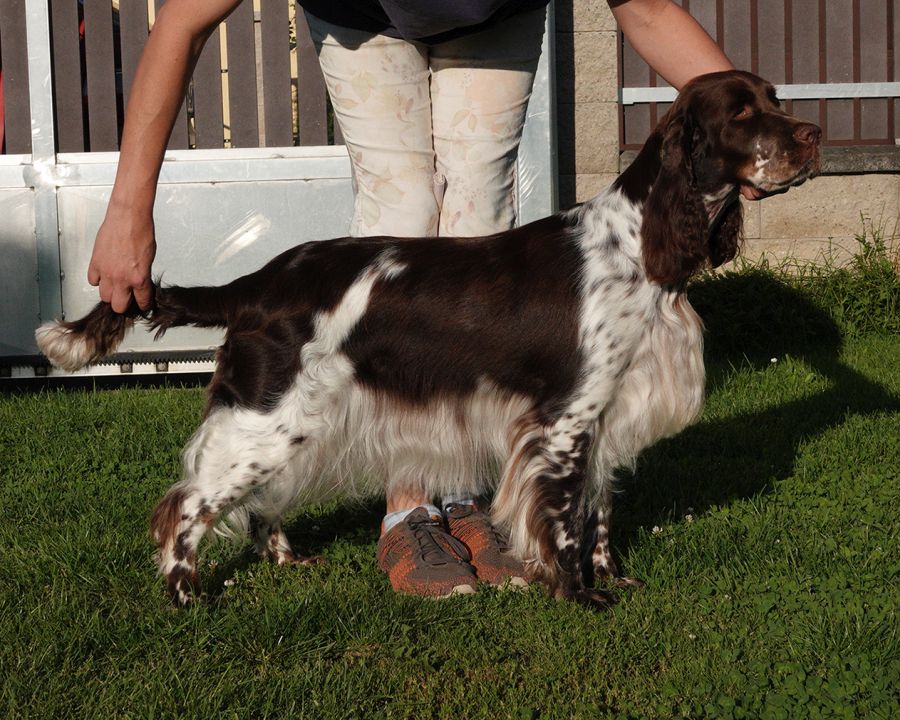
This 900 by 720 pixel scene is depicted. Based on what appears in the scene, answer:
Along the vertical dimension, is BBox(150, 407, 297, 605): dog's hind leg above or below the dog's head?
below

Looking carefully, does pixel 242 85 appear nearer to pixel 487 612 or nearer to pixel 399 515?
pixel 399 515

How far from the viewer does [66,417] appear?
484 centimetres

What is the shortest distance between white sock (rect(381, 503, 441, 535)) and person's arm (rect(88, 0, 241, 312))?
43.0 inches

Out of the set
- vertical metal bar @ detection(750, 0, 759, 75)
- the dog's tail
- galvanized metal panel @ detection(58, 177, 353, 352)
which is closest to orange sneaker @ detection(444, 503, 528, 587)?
the dog's tail

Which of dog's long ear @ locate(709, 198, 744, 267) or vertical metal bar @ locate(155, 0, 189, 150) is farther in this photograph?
vertical metal bar @ locate(155, 0, 189, 150)

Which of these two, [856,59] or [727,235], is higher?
[856,59]

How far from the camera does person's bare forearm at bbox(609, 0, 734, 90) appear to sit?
3.22 m

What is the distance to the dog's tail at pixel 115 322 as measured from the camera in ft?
9.62

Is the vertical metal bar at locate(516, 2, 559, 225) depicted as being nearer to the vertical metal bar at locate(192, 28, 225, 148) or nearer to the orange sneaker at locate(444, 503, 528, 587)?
the vertical metal bar at locate(192, 28, 225, 148)

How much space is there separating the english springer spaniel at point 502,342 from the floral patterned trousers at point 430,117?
284mm

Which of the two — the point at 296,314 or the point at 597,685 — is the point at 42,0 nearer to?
the point at 296,314

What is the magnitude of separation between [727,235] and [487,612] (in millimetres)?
1234

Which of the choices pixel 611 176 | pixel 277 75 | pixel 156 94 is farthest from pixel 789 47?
pixel 156 94

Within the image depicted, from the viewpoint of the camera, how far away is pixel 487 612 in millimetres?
2855
